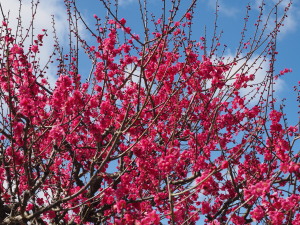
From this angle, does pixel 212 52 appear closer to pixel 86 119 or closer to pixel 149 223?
pixel 86 119

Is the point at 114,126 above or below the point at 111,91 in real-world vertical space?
below

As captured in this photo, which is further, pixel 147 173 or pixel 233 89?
pixel 233 89

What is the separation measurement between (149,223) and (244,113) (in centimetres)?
444

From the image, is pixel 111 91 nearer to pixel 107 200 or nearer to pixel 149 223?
pixel 107 200

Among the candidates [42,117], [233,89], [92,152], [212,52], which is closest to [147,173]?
[92,152]

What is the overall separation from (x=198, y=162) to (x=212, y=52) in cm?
387

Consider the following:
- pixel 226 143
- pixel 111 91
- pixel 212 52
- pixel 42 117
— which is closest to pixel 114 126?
pixel 111 91

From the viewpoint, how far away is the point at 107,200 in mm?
6492

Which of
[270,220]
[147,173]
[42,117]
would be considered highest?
[42,117]

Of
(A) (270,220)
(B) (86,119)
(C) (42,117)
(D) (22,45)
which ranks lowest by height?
(A) (270,220)

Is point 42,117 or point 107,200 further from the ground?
point 42,117

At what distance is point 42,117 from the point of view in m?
6.91

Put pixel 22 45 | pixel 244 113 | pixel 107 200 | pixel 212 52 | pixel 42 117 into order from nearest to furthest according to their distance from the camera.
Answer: pixel 107 200 < pixel 42 117 < pixel 22 45 < pixel 244 113 < pixel 212 52

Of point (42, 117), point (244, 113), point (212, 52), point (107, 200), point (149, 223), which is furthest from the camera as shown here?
point (212, 52)
